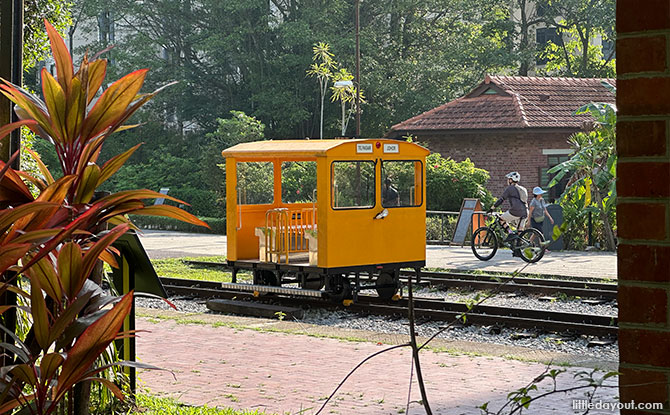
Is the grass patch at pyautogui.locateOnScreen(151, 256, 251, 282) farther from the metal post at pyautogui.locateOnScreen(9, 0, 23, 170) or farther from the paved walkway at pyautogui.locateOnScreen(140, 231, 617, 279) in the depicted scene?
the metal post at pyautogui.locateOnScreen(9, 0, 23, 170)

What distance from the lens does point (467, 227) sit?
23516 millimetres

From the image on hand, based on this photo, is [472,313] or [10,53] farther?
[472,313]

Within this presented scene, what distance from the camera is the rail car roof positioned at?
1313cm

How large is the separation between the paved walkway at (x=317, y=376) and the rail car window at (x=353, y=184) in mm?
2821

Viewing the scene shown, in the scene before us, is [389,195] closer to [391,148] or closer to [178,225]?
[391,148]

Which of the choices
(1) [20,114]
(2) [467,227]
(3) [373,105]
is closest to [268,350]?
(1) [20,114]

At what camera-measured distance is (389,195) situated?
44.8 ft

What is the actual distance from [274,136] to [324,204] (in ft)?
109

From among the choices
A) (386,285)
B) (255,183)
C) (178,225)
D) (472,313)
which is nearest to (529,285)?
(386,285)

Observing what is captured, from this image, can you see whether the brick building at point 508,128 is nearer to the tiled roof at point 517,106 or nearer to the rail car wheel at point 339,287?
the tiled roof at point 517,106

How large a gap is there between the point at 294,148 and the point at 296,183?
1.70 metres

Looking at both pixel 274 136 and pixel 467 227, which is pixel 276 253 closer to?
pixel 467 227

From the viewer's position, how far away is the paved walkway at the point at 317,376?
7230 mm

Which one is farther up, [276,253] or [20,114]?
[20,114]
